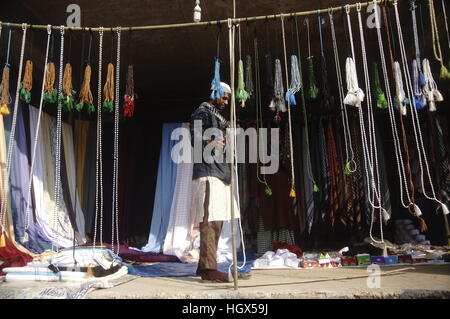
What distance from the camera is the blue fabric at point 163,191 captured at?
219 inches

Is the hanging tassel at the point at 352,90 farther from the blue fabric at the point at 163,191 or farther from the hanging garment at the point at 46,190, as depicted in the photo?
the hanging garment at the point at 46,190

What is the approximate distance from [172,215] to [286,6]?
3.13m

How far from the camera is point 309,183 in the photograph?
5.29 meters

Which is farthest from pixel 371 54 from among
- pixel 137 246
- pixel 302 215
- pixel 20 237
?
pixel 20 237

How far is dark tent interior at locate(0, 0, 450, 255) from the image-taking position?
4.33 metres

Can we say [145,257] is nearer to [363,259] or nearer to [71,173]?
[71,173]

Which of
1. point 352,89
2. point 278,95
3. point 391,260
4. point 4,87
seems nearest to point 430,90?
point 352,89

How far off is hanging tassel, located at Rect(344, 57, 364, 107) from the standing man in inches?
42.3

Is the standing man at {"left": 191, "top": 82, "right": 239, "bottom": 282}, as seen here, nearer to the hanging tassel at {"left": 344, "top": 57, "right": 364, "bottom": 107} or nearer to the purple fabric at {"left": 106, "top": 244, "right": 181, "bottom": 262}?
the hanging tassel at {"left": 344, "top": 57, "right": 364, "bottom": 107}

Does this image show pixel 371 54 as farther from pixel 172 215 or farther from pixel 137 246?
pixel 137 246

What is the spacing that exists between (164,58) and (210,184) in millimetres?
2784

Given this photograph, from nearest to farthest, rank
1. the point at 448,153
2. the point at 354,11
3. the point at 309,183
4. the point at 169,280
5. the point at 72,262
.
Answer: the point at 169,280 → the point at 72,262 → the point at 354,11 → the point at 448,153 → the point at 309,183

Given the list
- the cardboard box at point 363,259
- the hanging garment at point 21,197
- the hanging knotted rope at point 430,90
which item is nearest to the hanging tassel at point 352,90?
the hanging knotted rope at point 430,90

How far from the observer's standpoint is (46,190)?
202 inches
